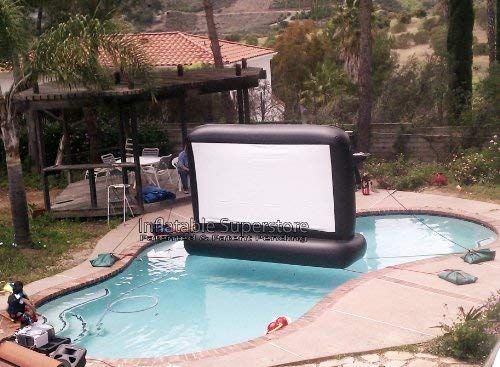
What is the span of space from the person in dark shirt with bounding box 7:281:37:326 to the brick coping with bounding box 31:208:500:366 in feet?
4.40

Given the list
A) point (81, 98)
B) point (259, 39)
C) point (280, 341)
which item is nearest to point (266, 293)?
point (280, 341)

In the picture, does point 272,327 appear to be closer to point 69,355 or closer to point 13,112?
point 69,355

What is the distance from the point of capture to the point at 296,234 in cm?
1236

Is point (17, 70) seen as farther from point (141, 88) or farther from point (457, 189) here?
point (457, 189)

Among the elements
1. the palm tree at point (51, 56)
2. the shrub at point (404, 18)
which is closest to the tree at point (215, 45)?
the palm tree at point (51, 56)

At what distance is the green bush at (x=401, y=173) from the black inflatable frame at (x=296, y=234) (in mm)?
5647

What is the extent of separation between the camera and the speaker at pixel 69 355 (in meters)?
7.65

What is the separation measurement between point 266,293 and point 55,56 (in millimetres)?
5696

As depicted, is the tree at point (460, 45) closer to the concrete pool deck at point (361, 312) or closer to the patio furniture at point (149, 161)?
the concrete pool deck at point (361, 312)

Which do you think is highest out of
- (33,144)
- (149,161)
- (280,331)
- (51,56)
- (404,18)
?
(404,18)

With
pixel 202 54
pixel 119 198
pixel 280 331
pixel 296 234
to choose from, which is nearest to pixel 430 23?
pixel 202 54

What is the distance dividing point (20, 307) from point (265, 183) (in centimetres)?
487

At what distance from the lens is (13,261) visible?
512 inches

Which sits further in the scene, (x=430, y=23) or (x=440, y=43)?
(x=430, y=23)
